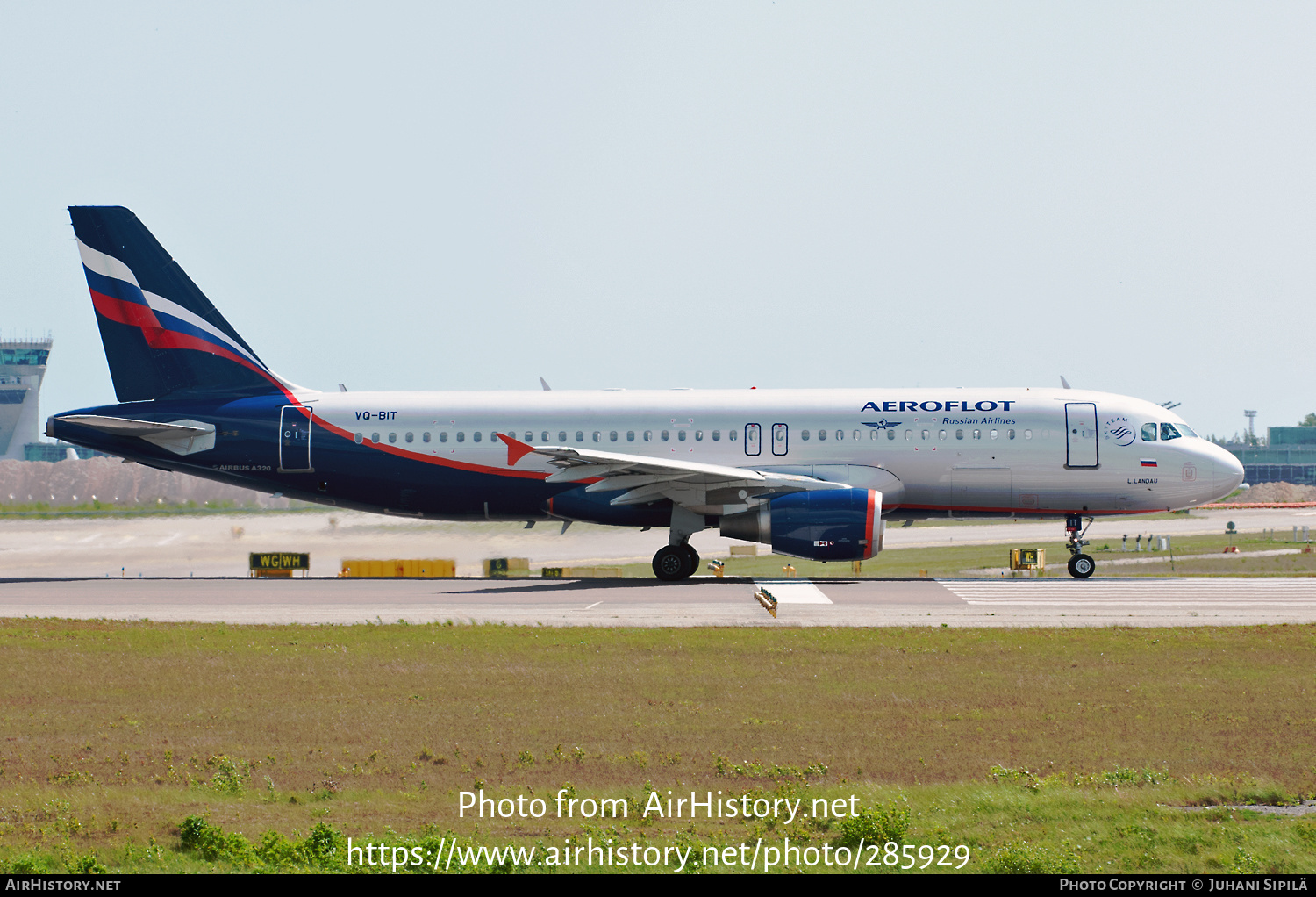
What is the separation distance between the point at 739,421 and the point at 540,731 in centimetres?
1922

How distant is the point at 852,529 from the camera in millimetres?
27953

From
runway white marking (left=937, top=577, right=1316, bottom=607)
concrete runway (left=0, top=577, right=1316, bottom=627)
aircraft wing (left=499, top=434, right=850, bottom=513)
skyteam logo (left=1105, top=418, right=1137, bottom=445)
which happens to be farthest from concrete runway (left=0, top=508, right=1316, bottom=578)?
runway white marking (left=937, top=577, right=1316, bottom=607)

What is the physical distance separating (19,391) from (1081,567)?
518 ft

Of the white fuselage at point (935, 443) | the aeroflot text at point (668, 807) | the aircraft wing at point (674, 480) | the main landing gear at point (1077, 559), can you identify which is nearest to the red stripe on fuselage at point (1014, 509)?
the white fuselage at point (935, 443)

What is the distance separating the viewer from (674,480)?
29.0 metres

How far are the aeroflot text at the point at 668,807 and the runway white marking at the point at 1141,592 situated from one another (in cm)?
1507

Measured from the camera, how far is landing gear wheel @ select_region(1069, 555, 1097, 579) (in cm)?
3044

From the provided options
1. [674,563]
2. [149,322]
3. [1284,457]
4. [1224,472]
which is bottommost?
[1284,457]

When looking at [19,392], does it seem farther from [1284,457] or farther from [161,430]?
[1284,457]

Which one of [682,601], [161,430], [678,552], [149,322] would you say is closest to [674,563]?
[678,552]

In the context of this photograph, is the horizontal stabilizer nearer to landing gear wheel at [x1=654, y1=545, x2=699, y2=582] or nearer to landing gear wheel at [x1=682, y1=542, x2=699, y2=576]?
landing gear wheel at [x1=654, y1=545, x2=699, y2=582]

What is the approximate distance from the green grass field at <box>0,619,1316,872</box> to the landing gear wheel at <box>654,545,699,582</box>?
11155mm

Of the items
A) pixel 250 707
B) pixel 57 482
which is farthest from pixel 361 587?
pixel 57 482

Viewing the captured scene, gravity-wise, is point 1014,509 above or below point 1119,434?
below
